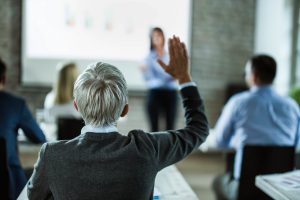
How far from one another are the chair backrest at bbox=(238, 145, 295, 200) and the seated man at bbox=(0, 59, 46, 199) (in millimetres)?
1121

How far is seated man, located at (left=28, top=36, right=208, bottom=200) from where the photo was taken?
126 cm

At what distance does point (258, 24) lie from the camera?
5.73m

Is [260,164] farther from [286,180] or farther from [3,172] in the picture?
[3,172]

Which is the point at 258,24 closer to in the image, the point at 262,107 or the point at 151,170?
the point at 262,107

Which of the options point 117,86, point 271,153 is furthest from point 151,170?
point 271,153

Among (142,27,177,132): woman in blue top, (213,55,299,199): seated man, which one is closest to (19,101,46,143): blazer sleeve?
(213,55,299,199): seated man

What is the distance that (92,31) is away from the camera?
223 inches

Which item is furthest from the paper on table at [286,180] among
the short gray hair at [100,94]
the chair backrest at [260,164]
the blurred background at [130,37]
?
the blurred background at [130,37]

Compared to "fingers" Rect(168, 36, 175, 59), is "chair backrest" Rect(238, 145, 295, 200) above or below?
below

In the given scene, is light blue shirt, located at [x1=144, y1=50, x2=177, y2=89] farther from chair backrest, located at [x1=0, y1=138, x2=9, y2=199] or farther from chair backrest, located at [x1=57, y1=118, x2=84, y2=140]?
chair backrest, located at [x1=0, y1=138, x2=9, y2=199]

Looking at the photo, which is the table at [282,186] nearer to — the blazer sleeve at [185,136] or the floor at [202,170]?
the blazer sleeve at [185,136]

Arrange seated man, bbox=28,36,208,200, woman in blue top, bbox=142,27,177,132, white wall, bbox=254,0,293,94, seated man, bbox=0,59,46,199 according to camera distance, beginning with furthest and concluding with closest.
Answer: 1. white wall, bbox=254,0,293,94
2. woman in blue top, bbox=142,27,177,132
3. seated man, bbox=0,59,46,199
4. seated man, bbox=28,36,208,200

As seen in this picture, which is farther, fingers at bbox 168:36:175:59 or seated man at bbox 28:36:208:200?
fingers at bbox 168:36:175:59

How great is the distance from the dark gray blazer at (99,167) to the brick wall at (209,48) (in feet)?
14.3
